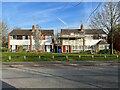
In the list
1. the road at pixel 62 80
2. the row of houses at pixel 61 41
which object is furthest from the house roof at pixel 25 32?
the road at pixel 62 80

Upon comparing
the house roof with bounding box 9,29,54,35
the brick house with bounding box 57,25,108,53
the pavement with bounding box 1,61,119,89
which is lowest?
the pavement with bounding box 1,61,119,89

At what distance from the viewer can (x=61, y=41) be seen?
7900cm

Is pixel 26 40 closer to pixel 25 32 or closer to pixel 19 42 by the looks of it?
pixel 19 42

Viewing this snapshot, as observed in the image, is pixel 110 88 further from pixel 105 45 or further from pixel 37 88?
pixel 105 45

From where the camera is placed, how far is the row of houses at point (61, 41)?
255 feet

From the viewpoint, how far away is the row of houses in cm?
7762

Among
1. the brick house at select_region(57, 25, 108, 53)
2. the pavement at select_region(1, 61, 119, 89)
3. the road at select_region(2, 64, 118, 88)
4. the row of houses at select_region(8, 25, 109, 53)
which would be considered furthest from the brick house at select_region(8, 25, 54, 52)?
the road at select_region(2, 64, 118, 88)

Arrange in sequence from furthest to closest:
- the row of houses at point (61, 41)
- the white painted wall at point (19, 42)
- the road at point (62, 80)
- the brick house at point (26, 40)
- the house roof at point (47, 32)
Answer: the house roof at point (47, 32) < the white painted wall at point (19, 42) < the brick house at point (26, 40) < the row of houses at point (61, 41) < the road at point (62, 80)

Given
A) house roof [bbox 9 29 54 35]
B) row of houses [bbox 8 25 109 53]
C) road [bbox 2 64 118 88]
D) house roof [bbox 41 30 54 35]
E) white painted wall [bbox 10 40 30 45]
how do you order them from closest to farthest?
1. road [bbox 2 64 118 88]
2. row of houses [bbox 8 25 109 53]
3. white painted wall [bbox 10 40 30 45]
4. house roof [bbox 9 29 54 35]
5. house roof [bbox 41 30 54 35]

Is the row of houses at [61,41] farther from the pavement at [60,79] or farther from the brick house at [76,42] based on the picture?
the pavement at [60,79]

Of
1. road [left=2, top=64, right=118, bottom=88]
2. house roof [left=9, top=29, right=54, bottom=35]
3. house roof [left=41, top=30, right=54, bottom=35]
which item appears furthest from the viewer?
house roof [left=41, top=30, right=54, bottom=35]

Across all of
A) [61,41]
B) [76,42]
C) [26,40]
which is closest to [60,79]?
[76,42]

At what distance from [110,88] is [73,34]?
7124 cm

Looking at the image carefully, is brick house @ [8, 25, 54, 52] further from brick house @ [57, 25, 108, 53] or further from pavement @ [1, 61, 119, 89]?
pavement @ [1, 61, 119, 89]
